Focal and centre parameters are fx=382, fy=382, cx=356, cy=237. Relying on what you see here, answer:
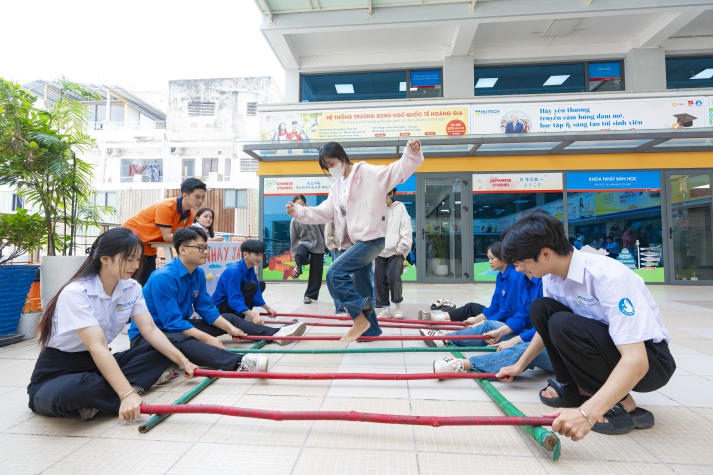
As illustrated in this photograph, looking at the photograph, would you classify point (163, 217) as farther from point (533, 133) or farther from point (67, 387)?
point (533, 133)

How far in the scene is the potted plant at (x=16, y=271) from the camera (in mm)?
3242

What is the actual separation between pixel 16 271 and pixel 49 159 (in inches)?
47.7

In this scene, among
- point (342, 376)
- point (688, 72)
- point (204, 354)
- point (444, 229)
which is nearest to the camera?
point (342, 376)

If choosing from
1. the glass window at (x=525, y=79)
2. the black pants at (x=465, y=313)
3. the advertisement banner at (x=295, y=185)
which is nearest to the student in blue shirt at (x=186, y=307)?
the black pants at (x=465, y=313)

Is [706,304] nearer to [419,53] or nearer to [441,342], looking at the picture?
[441,342]

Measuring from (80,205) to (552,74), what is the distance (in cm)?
1006

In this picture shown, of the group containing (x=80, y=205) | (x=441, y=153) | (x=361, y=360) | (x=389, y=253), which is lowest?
(x=361, y=360)

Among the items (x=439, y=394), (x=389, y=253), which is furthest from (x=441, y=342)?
(x=389, y=253)

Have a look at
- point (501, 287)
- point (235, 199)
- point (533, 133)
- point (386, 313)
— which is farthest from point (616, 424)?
point (235, 199)

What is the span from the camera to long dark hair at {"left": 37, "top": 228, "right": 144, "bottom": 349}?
1.78 metres

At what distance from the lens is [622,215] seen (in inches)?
316

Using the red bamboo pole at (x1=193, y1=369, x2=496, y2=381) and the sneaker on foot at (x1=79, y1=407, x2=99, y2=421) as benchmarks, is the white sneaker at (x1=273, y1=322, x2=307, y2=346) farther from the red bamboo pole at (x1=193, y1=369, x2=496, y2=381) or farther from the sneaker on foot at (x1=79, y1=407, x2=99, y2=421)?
the sneaker on foot at (x1=79, y1=407, x2=99, y2=421)

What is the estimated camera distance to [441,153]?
8.27 m

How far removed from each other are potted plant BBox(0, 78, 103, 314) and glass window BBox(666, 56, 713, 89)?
38.2 feet
